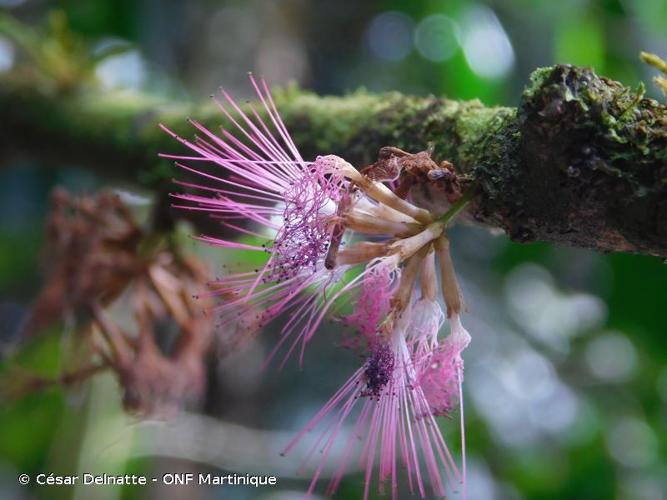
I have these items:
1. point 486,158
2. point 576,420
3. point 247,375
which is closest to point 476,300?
point 576,420

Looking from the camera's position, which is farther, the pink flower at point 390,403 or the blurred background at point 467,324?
the blurred background at point 467,324

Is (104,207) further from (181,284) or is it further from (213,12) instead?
(213,12)

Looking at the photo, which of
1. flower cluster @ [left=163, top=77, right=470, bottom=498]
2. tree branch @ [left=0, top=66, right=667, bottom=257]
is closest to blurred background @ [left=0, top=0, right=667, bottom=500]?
tree branch @ [left=0, top=66, right=667, bottom=257]

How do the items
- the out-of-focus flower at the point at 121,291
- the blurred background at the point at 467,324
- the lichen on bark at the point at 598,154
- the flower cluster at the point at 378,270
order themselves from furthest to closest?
the blurred background at the point at 467,324 → the out-of-focus flower at the point at 121,291 → the flower cluster at the point at 378,270 → the lichen on bark at the point at 598,154

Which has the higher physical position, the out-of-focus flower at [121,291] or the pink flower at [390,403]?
the out-of-focus flower at [121,291]

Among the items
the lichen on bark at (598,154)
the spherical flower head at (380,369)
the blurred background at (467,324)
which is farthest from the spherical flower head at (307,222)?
the blurred background at (467,324)

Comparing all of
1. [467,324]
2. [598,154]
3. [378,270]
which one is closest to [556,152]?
[598,154]

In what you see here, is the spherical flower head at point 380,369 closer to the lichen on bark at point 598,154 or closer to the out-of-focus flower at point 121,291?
the lichen on bark at point 598,154
